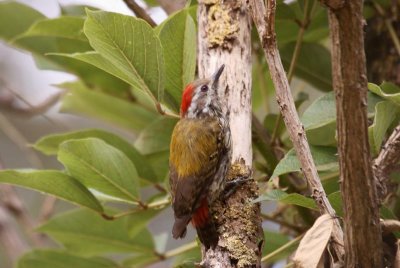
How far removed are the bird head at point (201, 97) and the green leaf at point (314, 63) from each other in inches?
13.6

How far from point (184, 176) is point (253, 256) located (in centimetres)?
Result: 62

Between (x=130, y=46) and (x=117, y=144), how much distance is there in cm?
65

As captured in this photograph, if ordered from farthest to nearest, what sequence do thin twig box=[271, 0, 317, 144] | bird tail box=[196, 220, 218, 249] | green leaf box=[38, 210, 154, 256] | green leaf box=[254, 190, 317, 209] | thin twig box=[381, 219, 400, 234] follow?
green leaf box=[38, 210, 154, 256], thin twig box=[271, 0, 317, 144], bird tail box=[196, 220, 218, 249], green leaf box=[254, 190, 317, 209], thin twig box=[381, 219, 400, 234]

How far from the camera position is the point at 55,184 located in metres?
2.55

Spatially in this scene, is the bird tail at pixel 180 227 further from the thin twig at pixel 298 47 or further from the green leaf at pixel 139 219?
the thin twig at pixel 298 47

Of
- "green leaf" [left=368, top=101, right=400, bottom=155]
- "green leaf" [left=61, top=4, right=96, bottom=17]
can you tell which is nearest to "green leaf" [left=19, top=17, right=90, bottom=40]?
"green leaf" [left=61, top=4, right=96, bottom=17]

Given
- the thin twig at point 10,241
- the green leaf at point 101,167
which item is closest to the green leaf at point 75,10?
the green leaf at point 101,167

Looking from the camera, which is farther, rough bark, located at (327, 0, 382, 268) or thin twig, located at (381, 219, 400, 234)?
thin twig, located at (381, 219, 400, 234)

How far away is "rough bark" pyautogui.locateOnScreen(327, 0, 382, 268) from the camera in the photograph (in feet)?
4.58

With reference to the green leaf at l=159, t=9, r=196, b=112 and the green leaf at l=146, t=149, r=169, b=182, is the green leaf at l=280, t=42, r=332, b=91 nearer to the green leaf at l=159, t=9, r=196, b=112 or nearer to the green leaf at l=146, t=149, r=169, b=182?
the green leaf at l=159, t=9, r=196, b=112

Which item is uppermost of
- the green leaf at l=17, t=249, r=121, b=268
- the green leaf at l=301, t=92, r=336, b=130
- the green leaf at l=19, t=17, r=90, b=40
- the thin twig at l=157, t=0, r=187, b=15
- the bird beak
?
the thin twig at l=157, t=0, r=187, b=15

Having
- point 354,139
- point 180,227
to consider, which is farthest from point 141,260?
point 354,139

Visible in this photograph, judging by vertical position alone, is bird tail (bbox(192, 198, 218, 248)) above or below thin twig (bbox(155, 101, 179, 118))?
below

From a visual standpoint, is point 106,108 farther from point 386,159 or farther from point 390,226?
point 390,226
